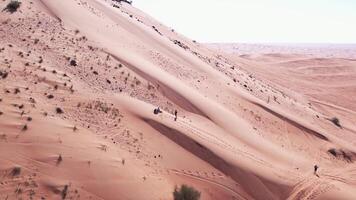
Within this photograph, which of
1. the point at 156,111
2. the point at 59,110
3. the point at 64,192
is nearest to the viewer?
the point at 64,192

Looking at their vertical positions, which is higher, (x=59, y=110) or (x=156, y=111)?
(x=156, y=111)

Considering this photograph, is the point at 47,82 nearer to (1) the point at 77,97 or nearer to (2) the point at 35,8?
(1) the point at 77,97

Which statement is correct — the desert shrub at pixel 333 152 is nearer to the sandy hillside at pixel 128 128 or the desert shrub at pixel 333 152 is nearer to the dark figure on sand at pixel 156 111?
the sandy hillside at pixel 128 128

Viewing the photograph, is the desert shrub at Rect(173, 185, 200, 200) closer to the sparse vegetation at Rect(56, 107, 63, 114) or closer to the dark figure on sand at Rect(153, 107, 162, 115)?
the sparse vegetation at Rect(56, 107, 63, 114)

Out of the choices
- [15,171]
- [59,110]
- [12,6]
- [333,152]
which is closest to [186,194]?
[15,171]

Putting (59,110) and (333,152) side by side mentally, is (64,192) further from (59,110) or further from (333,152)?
(333,152)

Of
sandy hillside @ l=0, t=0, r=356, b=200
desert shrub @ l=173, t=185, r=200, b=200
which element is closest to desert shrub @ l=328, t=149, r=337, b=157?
sandy hillside @ l=0, t=0, r=356, b=200
